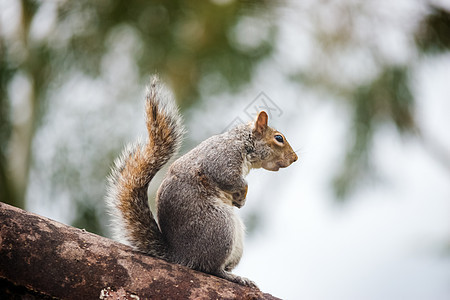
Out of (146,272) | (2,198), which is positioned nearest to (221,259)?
(146,272)

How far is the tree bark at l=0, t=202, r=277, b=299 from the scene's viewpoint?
1245 mm

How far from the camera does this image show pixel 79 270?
4.29 feet

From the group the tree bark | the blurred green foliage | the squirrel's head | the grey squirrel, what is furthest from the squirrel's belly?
the blurred green foliage

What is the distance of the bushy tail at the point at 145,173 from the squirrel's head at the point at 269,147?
45cm

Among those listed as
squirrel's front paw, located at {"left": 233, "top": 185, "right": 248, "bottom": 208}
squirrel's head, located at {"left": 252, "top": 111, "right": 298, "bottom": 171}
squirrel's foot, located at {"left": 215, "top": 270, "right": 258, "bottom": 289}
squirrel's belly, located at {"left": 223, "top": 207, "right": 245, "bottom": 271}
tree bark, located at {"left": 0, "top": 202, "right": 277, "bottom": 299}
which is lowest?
tree bark, located at {"left": 0, "top": 202, "right": 277, "bottom": 299}

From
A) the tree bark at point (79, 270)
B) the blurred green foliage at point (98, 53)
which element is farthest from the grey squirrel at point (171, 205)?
the blurred green foliage at point (98, 53)

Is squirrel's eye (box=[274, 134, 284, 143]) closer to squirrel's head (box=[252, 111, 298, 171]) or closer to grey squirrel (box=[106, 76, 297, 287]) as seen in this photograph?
squirrel's head (box=[252, 111, 298, 171])

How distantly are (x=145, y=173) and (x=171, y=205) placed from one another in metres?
0.15

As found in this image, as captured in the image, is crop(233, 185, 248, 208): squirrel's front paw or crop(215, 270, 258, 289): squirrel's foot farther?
crop(233, 185, 248, 208): squirrel's front paw

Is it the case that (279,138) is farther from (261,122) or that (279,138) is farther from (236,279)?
(236,279)

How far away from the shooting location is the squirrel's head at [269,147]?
200 centimetres

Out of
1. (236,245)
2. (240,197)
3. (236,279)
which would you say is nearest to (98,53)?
(240,197)

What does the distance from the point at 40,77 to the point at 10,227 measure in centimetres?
306

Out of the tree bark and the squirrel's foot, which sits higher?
the squirrel's foot
